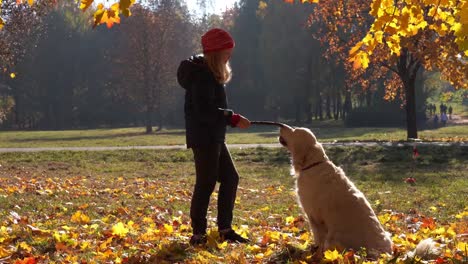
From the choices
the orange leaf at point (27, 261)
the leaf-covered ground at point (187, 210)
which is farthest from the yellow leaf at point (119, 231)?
the orange leaf at point (27, 261)

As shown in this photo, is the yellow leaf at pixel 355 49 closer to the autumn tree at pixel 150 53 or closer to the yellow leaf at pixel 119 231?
the yellow leaf at pixel 119 231

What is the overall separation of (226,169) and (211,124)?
0.63 meters

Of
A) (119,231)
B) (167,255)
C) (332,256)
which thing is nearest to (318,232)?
(332,256)

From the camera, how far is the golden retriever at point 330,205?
4281 millimetres

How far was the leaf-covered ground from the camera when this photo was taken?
15.2ft

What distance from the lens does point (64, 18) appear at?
6119cm

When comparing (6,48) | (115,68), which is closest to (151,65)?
(115,68)

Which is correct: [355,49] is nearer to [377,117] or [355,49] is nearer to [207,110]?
[207,110]

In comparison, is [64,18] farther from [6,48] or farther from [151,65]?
[6,48]

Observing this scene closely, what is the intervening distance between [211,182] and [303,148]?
35.8 inches

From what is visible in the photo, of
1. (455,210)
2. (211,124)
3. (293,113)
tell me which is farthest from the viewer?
(293,113)

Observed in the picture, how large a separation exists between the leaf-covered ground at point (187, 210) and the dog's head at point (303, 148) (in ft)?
2.31

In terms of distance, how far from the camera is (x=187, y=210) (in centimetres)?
791

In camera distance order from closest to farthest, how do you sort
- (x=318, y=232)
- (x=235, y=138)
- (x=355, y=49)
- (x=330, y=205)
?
(x=330, y=205) → (x=318, y=232) → (x=355, y=49) → (x=235, y=138)
